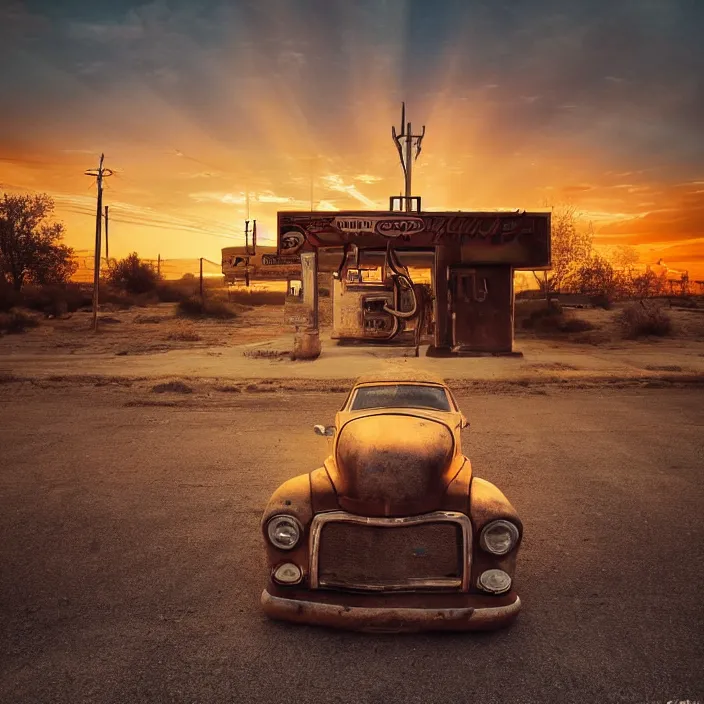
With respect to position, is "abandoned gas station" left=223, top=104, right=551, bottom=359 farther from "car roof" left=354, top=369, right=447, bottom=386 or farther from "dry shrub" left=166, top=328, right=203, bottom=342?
"car roof" left=354, top=369, right=447, bottom=386

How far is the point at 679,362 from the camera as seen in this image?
19219 mm

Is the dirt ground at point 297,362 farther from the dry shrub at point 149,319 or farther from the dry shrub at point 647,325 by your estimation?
the dry shrub at point 149,319

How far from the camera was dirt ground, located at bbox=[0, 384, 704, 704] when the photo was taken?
3.50 m

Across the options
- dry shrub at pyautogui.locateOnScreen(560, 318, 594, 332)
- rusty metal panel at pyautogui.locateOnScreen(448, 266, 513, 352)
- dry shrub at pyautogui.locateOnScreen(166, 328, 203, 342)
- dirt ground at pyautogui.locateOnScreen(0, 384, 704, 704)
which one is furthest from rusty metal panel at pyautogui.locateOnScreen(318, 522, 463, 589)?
dry shrub at pyautogui.locateOnScreen(560, 318, 594, 332)

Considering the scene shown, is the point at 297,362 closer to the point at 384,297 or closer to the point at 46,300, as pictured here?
the point at 384,297

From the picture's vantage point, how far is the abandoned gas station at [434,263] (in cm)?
1923

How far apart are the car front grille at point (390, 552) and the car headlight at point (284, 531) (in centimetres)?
12

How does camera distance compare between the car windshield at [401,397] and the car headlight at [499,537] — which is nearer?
the car headlight at [499,537]

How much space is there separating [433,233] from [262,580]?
53.7 ft

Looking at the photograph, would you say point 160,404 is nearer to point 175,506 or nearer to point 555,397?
point 175,506

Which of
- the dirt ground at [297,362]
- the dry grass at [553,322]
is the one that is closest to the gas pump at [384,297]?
the dirt ground at [297,362]

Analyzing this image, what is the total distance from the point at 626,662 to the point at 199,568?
324cm

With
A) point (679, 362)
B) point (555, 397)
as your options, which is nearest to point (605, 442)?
point (555, 397)

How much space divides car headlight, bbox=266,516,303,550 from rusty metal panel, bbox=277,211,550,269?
616 inches
